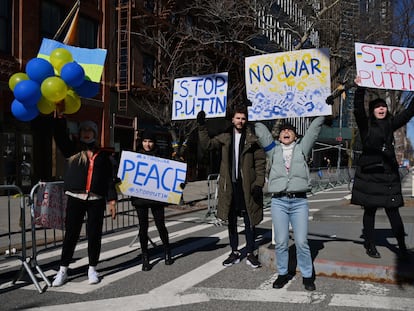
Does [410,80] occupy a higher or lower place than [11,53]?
lower

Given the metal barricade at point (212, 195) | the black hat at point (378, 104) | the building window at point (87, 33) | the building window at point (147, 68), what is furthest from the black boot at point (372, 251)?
the building window at point (147, 68)

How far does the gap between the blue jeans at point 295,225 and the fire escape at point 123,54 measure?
17.8 meters

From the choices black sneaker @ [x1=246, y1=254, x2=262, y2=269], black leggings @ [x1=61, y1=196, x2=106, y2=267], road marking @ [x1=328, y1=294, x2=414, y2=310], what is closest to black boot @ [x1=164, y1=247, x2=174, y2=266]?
black sneaker @ [x1=246, y1=254, x2=262, y2=269]

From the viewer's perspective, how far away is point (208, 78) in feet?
22.4

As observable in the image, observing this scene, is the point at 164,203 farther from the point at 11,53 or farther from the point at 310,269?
the point at 11,53

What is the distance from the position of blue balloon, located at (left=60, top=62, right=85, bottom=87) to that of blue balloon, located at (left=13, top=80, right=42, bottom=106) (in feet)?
1.05

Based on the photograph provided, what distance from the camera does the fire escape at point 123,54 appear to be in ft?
71.6

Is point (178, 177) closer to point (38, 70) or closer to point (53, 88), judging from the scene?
point (53, 88)

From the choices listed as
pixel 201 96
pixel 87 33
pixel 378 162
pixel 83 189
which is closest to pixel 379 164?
pixel 378 162

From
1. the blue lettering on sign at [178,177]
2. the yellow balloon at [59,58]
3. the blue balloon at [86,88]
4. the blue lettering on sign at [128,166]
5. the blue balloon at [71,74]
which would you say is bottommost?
the blue lettering on sign at [178,177]

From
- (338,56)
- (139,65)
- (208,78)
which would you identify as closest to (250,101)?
(208,78)

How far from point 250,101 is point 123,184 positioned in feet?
7.06

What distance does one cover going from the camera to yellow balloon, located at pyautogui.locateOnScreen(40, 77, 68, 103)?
5.02 m

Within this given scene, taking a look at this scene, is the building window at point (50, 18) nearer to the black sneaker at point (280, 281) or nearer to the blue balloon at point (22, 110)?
the blue balloon at point (22, 110)
